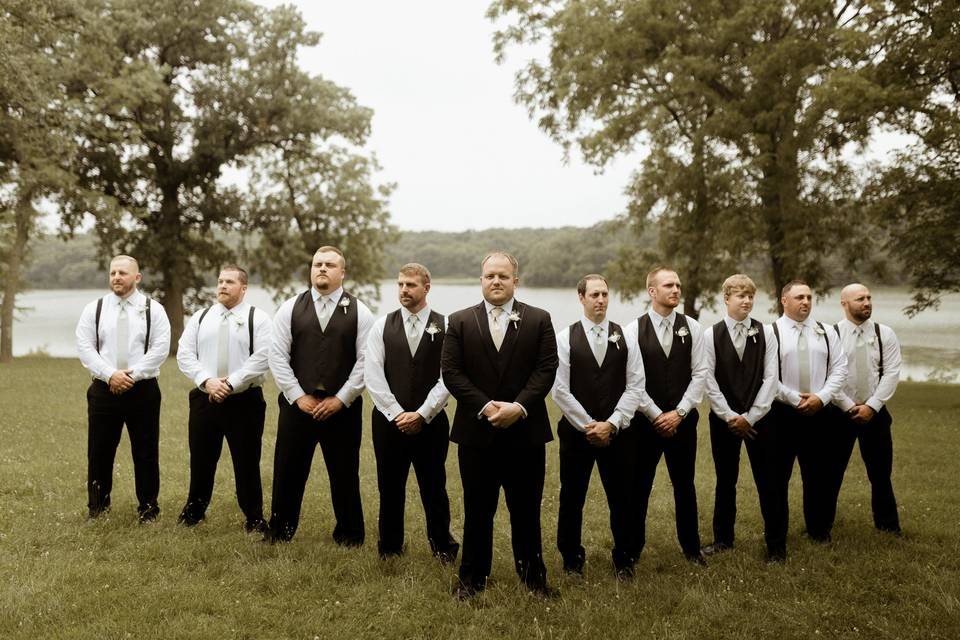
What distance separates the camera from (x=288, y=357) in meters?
6.07

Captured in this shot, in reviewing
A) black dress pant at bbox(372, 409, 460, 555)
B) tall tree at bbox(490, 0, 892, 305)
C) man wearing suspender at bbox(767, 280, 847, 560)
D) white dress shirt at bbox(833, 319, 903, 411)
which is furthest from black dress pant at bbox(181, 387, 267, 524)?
tall tree at bbox(490, 0, 892, 305)

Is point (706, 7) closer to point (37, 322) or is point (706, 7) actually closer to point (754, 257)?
point (754, 257)

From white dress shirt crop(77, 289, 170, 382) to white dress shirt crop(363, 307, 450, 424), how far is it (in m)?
2.26

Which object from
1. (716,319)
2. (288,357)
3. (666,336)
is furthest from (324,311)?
(716,319)

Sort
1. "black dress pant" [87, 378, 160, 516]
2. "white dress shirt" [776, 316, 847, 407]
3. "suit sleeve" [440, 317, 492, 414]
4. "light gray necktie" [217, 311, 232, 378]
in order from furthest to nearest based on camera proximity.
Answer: "black dress pant" [87, 378, 160, 516], "light gray necktie" [217, 311, 232, 378], "white dress shirt" [776, 316, 847, 407], "suit sleeve" [440, 317, 492, 414]

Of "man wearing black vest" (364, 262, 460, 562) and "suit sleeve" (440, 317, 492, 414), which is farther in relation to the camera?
"man wearing black vest" (364, 262, 460, 562)

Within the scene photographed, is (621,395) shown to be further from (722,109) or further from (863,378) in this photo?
(722,109)

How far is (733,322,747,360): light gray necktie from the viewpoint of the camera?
6.25 metres

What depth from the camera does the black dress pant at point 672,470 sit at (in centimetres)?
596

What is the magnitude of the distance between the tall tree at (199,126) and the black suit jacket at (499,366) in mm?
24083

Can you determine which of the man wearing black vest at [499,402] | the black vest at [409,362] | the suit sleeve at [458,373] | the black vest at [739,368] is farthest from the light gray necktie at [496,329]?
the black vest at [739,368]

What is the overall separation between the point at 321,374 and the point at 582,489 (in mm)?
2322

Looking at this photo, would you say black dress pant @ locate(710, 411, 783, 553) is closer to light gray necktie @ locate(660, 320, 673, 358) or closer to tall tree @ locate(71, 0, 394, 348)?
light gray necktie @ locate(660, 320, 673, 358)

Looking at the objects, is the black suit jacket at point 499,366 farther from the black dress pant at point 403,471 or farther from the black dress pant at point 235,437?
the black dress pant at point 235,437
